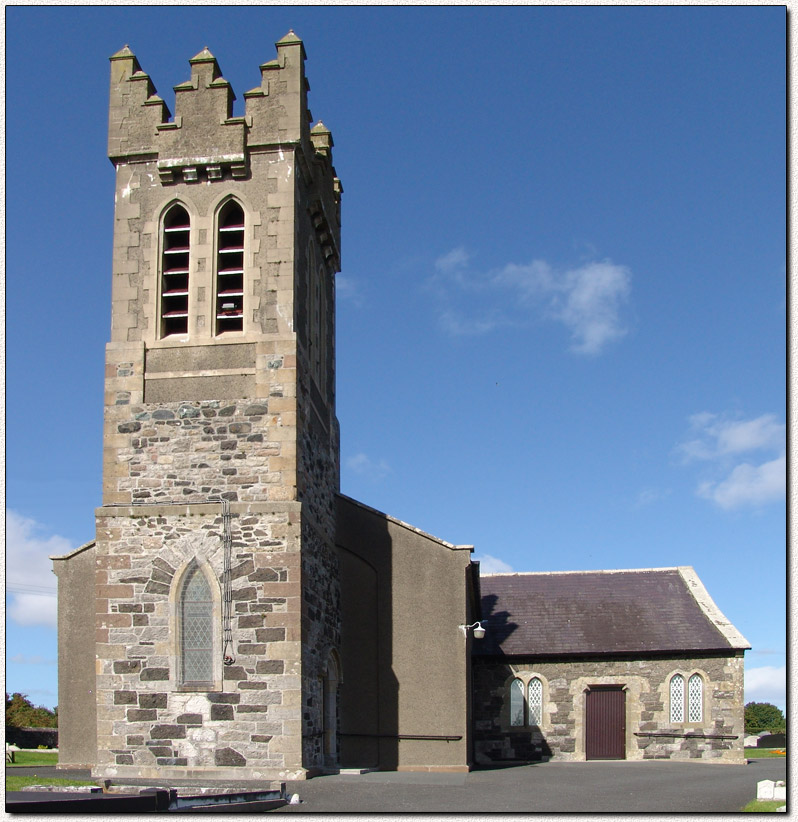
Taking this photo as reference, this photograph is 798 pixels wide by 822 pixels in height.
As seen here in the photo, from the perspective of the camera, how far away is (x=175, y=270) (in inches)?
788

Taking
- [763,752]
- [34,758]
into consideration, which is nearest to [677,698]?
[763,752]

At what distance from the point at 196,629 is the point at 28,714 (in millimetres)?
21104

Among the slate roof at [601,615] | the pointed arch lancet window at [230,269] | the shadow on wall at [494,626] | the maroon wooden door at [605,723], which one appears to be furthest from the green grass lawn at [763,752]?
the pointed arch lancet window at [230,269]

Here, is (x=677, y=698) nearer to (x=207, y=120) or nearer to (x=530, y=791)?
(x=530, y=791)

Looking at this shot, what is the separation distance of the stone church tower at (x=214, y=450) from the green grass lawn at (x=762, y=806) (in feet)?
23.7

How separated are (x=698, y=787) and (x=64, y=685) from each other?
12.9m

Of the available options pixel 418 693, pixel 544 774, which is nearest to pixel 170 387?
pixel 418 693

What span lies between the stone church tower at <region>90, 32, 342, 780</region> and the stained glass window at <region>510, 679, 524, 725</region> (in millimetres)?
8773

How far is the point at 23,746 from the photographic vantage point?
1141 inches

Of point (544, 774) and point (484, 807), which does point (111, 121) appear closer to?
point (484, 807)

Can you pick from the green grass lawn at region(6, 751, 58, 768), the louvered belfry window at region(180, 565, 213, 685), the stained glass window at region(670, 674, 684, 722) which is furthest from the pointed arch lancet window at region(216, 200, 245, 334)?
the stained glass window at region(670, 674, 684, 722)

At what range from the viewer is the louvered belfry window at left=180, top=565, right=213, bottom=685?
17734mm

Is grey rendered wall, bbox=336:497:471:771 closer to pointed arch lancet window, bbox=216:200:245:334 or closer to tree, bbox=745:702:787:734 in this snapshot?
pointed arch lancet window, bbox=216:200:245:334

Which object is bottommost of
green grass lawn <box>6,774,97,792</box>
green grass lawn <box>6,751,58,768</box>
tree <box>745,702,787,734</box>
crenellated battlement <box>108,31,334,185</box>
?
tree <box>745,702,787,734</box>
